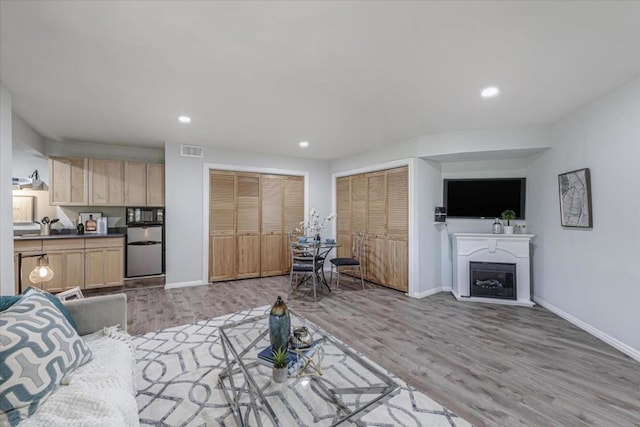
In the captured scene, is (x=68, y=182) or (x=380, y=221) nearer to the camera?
(x=68, y=182)

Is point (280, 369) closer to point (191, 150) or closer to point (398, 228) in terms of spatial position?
point (398, 228)

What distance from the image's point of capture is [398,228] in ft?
15.3

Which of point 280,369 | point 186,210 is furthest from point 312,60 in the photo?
point 186,210

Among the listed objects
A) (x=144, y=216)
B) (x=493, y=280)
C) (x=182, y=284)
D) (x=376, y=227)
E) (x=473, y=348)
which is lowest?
(x=473, y=348)

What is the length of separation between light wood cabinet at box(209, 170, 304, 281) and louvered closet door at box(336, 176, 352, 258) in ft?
2.69

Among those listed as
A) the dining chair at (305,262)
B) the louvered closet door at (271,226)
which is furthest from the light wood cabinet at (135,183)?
the dining chair at (305,262)

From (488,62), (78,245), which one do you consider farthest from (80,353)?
(78,245)

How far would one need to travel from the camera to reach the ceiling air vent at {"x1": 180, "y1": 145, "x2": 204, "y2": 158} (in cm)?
475

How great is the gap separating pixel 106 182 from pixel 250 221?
98.6 inches

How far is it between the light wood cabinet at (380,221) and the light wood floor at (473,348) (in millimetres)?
553

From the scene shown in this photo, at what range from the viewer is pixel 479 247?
4.29 metres

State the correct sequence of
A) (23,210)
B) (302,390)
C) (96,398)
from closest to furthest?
1. (96,398)
2. (302,390)
3. (23,210)

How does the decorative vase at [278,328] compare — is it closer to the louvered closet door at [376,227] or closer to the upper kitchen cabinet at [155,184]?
the louvered closet door at [376,227]

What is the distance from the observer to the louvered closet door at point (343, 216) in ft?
18.9
